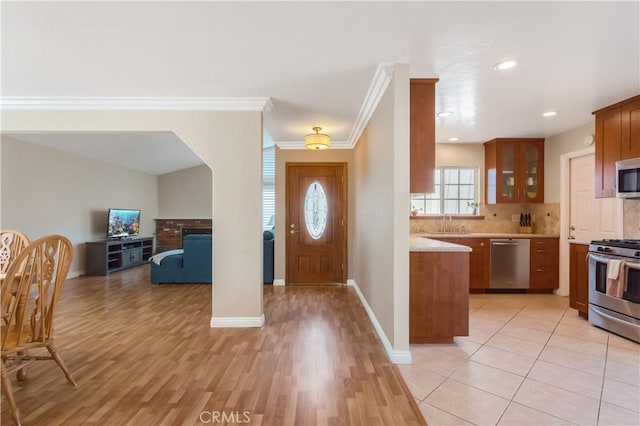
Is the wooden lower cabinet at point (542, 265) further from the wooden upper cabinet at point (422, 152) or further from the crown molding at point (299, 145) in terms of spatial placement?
the crown molding at point (299, 145)

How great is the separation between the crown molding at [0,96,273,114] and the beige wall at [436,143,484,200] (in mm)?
3388

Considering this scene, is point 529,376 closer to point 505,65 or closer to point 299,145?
point 505,65

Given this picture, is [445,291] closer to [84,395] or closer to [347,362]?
[347,362]

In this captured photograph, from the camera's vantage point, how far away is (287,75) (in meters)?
2.61

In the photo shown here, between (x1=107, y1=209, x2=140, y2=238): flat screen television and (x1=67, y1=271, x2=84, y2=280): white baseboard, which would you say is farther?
(x1=107, y1=209, x2=140, y2=238): flat screen television

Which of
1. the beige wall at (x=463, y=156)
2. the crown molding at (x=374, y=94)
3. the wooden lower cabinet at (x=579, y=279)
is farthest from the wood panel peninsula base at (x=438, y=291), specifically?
the beige wall at (x=463, y=156)

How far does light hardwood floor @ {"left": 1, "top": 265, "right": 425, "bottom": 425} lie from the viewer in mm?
1814

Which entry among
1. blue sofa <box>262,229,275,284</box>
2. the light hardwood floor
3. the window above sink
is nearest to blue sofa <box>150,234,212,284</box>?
blue sofa <box>262,229,275,284</box>

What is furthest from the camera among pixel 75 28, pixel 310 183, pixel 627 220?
pixel 310 183

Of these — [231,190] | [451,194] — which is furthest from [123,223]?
[451,194]

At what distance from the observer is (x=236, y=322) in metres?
3.22

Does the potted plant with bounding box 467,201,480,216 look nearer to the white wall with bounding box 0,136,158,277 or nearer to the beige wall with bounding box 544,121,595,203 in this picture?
the beige wall with bounding box 544,121,595,203

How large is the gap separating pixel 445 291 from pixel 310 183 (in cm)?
304

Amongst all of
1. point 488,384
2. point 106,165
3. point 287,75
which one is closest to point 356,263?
point 488,384
